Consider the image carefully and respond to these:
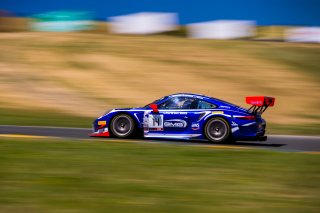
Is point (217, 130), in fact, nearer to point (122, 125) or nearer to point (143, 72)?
point (122, 125)

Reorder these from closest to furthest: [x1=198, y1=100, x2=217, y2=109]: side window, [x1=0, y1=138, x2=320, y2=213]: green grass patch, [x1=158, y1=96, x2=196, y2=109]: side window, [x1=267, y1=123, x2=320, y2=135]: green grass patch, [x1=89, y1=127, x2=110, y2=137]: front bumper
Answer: [x1=0, y1=138, x2=320, y2=213]: green grass patch
[x1=198, y1=100, x2=217, y2=109]: side window
[x1=158, y1=96, x2=196, y2=109]: side window
[x1=89, y1=127, x2=110, y2=137]: front bumper
[x1=267, y1=123, x2=320, y2=135]: green grass patch

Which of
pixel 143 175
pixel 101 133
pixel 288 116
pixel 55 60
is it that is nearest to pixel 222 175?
pixel 143 175

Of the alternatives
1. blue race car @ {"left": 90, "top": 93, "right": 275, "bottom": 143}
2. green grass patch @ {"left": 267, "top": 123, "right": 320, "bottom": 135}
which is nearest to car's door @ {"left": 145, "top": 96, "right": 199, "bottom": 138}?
blue race car @ {"left": 90, "top": 93, "right": 275, "bottom": 143}

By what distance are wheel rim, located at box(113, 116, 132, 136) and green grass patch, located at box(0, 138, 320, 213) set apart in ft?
7.90

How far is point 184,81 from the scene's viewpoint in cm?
2789

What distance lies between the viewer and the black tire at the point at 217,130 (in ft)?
43.4

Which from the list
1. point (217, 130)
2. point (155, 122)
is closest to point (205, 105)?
point (217, 130)

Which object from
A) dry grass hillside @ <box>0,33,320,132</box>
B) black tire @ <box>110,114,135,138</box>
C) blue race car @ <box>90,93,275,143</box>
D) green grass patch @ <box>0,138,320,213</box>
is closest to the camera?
green grass patch @ <box>0,138,320,213</box>

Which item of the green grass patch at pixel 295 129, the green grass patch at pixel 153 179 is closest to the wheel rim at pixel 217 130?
the green grass patch at pixel 153 179

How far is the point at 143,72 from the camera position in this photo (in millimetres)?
29281

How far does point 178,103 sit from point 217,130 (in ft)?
3.71

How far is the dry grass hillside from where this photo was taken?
2483 centimetres

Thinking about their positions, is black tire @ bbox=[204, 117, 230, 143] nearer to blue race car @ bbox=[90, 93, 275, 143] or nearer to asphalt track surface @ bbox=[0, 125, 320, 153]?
blue race car @ bbox=[90, 93, 275, 143]

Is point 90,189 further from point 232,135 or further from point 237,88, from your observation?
point 237,88
